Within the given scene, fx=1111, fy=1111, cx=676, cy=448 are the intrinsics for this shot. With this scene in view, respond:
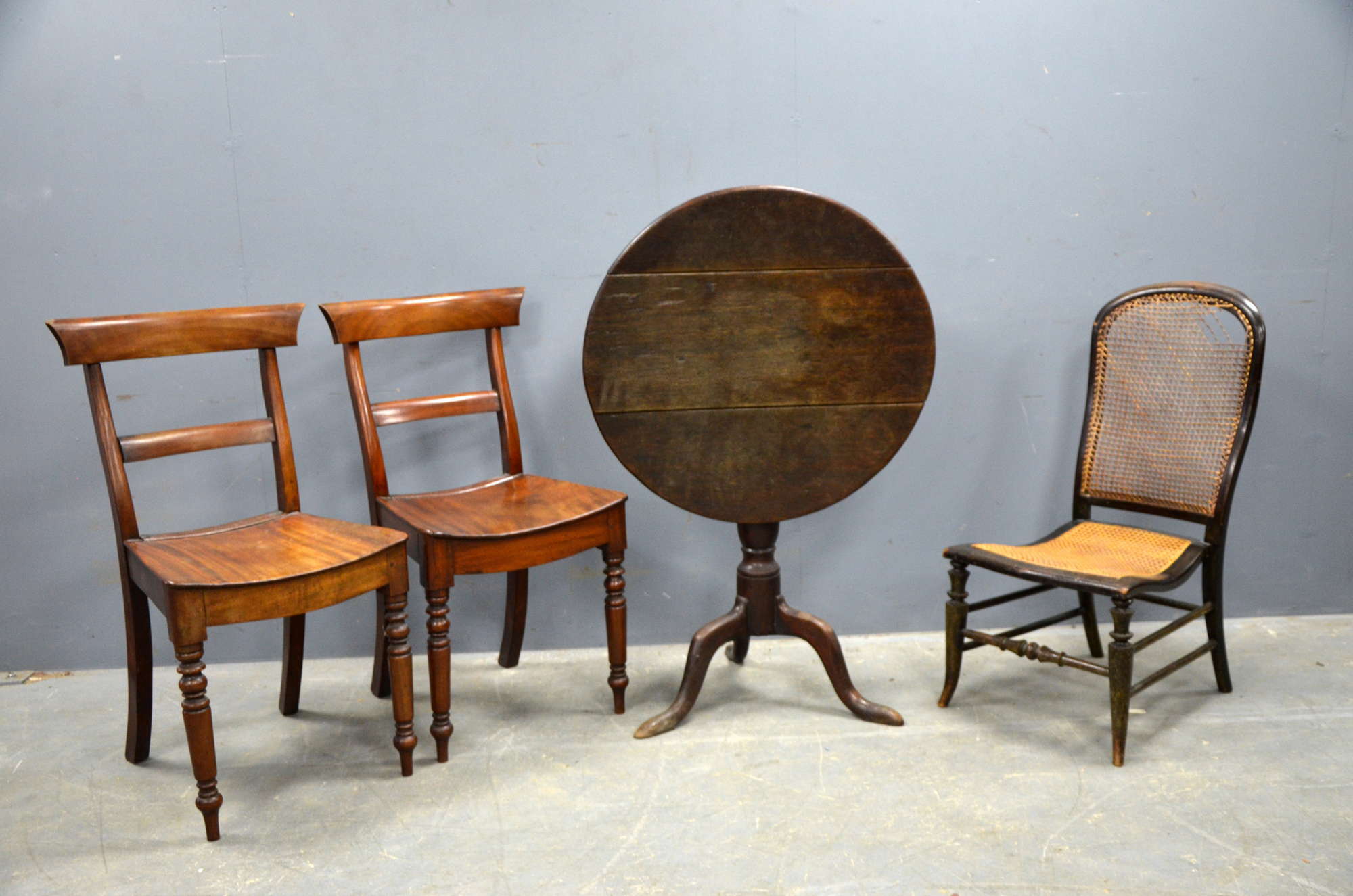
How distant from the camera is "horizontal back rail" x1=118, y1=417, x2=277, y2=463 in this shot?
2.39 meters

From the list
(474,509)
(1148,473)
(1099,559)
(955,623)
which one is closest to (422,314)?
(474,509)

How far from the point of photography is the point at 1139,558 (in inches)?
98.9

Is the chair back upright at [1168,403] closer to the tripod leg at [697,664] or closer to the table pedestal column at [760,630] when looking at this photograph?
the table pedestal column at [760,630]

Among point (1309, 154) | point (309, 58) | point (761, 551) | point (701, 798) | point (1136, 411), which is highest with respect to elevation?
point (309, 58)

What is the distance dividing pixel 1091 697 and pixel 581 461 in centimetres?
144

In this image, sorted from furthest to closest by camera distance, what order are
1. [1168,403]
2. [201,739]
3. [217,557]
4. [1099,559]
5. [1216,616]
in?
[1168,403], [1216,616], [1099,559], [217,557], [201,739]

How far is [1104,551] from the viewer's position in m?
2.59

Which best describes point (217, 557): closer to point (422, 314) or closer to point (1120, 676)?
point (422, 314)

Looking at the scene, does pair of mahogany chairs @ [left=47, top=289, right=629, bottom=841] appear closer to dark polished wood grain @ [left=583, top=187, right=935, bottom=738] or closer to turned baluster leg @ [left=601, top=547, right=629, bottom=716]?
turned baluster leg @ [left=601, top=547, right=629, bottom=716]

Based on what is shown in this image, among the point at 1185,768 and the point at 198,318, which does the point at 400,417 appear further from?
the point at 1185,768

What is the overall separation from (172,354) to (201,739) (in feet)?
2.76

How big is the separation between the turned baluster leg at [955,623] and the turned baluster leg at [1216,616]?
56cm

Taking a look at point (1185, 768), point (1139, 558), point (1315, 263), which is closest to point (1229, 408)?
point (1139, 558)

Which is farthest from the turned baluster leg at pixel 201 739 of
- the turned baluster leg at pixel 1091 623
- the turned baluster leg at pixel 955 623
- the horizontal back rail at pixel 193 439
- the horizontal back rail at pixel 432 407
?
the turned baluster leg at pixel 1091 623
